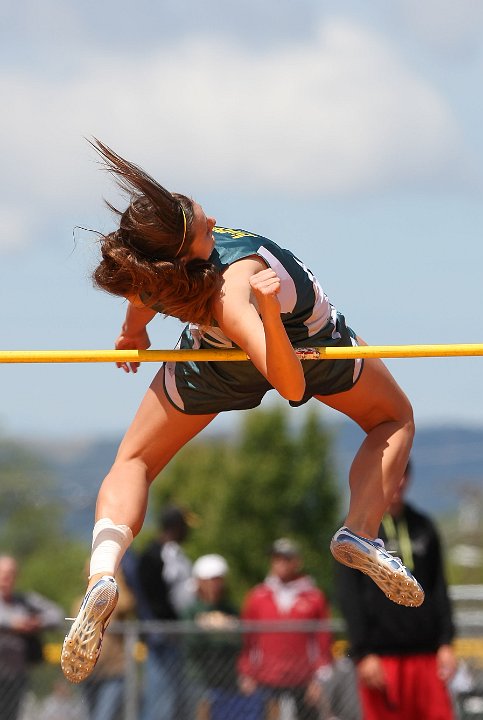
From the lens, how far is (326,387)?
5961mm

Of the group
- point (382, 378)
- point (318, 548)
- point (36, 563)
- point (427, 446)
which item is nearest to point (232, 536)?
point (318, 548)

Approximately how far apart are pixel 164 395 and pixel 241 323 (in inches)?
26.6

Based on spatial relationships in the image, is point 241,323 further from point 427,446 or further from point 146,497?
point 427,446

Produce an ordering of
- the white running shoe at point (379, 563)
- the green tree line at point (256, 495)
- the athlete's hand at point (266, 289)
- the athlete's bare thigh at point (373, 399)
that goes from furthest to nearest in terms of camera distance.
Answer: the green tree line at point (256, 495) → the athlete's bare thigh at point (373, 399) → the white running shoe at point (379, 563) → the athlete's hand at point (266, 289)

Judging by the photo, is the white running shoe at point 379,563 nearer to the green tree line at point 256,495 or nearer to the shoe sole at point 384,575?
the shoe sole at point 384,575

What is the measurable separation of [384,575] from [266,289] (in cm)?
127

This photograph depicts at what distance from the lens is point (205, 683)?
30.1 feet

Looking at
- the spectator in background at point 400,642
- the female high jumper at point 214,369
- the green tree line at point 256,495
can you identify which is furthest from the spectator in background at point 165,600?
the green tree line at point 256,495

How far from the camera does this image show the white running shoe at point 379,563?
19.0 ft


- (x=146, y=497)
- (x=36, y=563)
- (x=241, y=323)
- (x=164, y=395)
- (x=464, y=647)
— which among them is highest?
(x=241, y=323)

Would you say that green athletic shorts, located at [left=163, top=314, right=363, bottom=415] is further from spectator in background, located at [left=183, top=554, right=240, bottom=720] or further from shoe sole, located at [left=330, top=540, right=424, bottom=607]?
spectator in background, located at [left=183, top=554, right=240, bottom=720]

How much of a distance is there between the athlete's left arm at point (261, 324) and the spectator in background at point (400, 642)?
3.28m

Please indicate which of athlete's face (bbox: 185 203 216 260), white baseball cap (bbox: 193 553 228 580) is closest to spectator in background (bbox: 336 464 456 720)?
white baseball cap (bbox: 193 553 228 580)

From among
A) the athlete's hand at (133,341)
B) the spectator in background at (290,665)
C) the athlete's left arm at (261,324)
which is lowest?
the spectator in background at (290,665)
